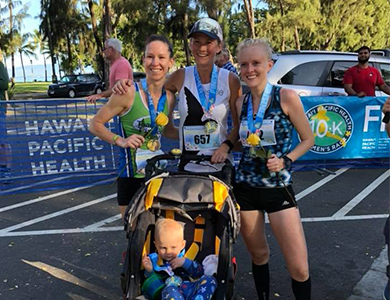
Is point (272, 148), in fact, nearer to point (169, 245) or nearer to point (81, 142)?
point (169, 245)

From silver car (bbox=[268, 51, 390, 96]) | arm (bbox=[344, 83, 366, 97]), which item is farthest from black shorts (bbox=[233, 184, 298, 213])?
arm (bbox=[344, 83, 366, 97])

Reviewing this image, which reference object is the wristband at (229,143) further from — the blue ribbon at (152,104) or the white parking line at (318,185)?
the white parking line at (318,185)

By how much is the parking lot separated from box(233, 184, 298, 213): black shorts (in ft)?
3.49

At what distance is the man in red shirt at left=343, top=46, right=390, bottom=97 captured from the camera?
7.56m

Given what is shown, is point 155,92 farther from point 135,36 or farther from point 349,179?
point 135,36

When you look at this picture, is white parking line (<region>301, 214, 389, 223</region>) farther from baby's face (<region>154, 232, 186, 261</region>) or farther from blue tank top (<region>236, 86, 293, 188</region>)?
baby's face (<region>154, 232, 186, 261</region>)

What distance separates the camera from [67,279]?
3592 millimetres

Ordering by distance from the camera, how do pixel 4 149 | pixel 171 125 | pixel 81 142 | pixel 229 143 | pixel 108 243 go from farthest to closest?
pixel 81 142 → pixel 4 149 → pixel 108 243 → pixel 171 125 → pixel 229 143

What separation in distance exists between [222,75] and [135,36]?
3117cm

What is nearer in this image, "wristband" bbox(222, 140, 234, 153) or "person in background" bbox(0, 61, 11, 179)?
"wristband" bbox(222, 140, 234, 153)

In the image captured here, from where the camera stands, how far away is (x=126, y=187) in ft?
9.68

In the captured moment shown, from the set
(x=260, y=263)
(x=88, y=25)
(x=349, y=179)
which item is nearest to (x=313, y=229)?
(x=260, y=263)

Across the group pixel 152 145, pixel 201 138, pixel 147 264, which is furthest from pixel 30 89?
pixel 147 264

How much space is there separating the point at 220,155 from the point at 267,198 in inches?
17.4
